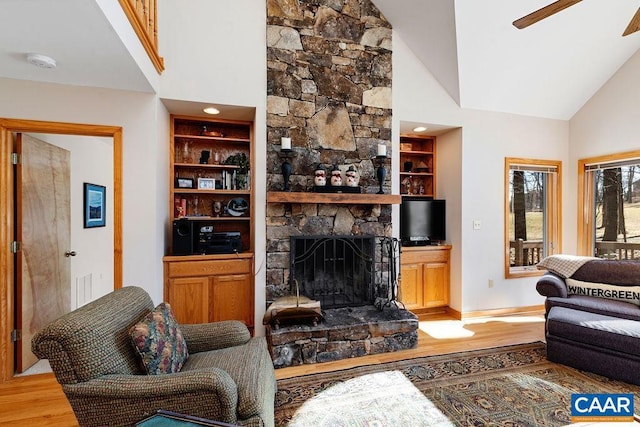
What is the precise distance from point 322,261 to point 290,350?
41.1 inches

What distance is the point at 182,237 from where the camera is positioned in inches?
123

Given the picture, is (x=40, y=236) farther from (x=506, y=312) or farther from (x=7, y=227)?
A: (x=506, y=312)

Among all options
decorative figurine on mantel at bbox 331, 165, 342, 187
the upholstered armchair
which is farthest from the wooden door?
decorative figurine on mantel at bbox 331, 165, 342, 187

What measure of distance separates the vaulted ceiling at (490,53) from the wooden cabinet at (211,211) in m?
0.97

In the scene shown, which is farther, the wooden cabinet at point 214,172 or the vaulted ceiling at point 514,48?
the wooden cabinet at point 214,172

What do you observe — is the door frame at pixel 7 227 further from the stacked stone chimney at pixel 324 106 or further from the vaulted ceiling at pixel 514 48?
the vaulted ceiling at pixel 514 48

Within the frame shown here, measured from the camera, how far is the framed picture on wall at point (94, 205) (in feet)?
12.2

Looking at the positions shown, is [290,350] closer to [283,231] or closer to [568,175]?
[283,231]

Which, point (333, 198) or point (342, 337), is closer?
point (342, 337)

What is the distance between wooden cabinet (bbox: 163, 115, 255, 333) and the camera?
3156 mm

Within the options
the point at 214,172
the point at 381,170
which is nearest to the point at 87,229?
the point at 214,172

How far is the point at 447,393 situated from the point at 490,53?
3445 mm

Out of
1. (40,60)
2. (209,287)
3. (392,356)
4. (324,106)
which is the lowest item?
(392,356)

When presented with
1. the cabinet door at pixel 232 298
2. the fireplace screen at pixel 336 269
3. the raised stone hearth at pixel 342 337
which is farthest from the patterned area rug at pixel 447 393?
the cabinet door at pixel 232 298
